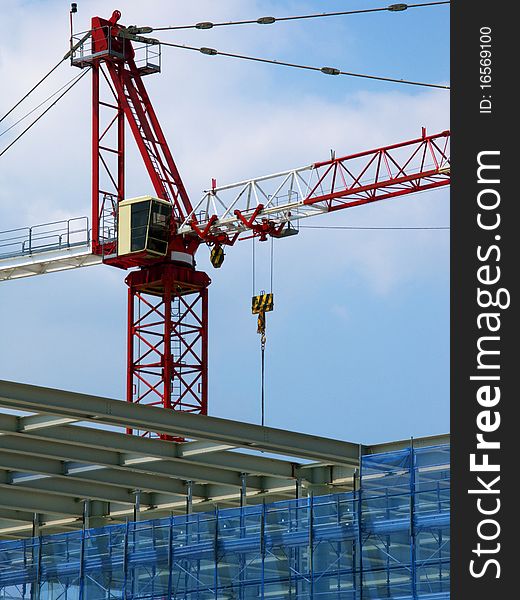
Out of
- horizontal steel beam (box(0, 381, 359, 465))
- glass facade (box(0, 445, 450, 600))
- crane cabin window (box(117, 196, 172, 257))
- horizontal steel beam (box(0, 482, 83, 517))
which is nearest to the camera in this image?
glass facade (box(0, 445, 450, 600))

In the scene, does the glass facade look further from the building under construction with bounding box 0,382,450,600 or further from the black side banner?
the black side banner

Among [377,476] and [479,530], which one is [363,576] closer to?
[377,476]

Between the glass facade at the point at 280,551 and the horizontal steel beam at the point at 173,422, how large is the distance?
248 cm

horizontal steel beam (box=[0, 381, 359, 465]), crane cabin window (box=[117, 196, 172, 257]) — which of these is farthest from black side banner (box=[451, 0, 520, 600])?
crane cabin window (box=[117, 196, 172, 257])

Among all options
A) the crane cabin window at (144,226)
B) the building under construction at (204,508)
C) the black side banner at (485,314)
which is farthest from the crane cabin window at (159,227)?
the black side banner at (485,314)

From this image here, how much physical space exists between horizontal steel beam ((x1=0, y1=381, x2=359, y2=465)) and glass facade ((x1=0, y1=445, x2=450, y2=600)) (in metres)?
2.48

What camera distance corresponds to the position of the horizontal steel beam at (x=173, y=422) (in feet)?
142

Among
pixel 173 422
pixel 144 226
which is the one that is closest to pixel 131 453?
pixel 173 422

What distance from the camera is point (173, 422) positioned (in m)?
45.6

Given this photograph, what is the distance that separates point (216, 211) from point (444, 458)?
5024 cm

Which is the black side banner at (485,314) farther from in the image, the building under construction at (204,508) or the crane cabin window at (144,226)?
the crane cabin window at (144,226)

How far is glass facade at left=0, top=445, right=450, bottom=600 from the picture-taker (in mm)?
40031

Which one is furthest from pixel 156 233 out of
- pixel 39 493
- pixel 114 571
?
pixel 114 571

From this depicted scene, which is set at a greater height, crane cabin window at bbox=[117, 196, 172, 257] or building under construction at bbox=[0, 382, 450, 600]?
crane cabin window at bbox=[117, 196, 172, 257]
